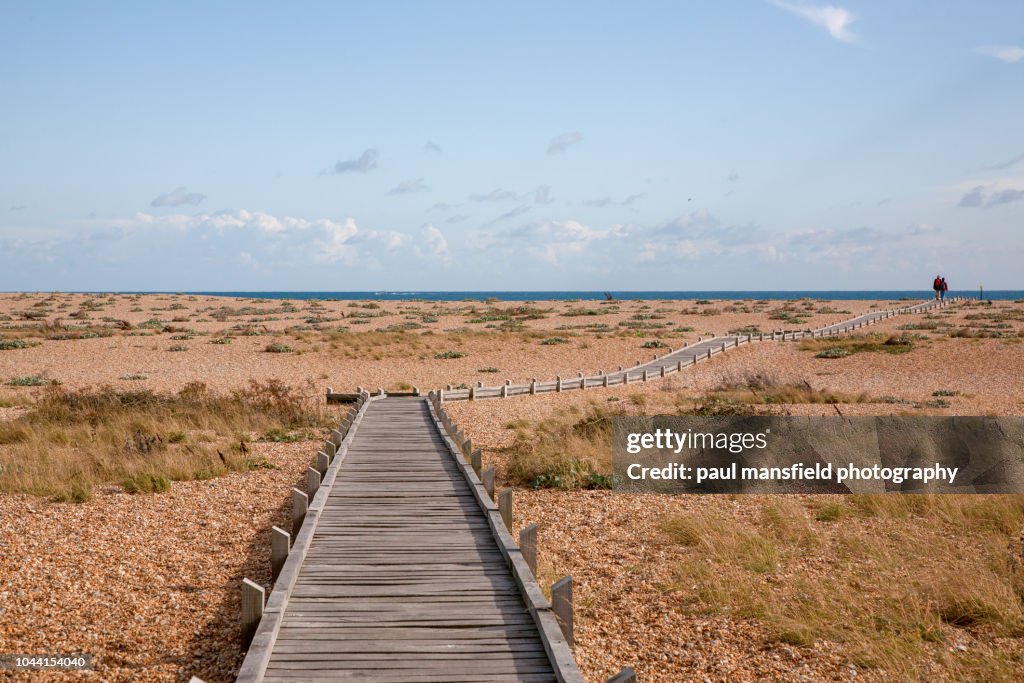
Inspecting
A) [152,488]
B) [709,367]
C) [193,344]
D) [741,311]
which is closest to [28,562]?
Result: [152,488]

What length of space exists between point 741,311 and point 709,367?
44868 millimetres

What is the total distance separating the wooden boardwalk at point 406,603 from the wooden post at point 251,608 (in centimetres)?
10

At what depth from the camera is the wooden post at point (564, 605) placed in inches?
241

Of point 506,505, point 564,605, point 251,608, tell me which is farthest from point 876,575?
point 251,608

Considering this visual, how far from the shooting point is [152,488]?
1267cm

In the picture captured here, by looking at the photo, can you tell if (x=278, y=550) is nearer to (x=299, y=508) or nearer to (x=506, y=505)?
(x=299, y=508)

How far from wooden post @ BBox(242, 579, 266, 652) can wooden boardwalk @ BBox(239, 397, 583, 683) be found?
10cm

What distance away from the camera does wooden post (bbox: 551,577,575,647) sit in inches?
241

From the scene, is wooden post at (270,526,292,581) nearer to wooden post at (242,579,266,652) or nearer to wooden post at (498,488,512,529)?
wooden post at (242,579,266,652)

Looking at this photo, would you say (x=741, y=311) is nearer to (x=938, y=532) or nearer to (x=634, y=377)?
(x=634, y=377)

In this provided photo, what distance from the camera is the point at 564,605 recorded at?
6129mm
